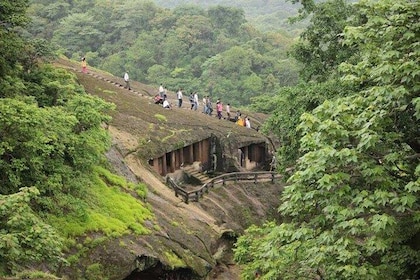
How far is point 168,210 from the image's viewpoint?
19.9 metres

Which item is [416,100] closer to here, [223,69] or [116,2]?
[223,69]

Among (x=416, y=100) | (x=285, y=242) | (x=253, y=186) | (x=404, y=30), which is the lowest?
(x=253, y=186)

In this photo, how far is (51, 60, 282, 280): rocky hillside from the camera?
14.8 m

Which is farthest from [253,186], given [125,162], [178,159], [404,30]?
[404,30]

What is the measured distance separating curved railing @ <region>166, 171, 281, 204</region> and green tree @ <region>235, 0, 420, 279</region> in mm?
12365

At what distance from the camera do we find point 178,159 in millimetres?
27516

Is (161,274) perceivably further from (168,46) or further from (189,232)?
(168,46)

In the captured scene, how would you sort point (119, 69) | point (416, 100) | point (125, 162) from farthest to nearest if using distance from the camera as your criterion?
point (119, 69), point (125, 162), point (416, 100)

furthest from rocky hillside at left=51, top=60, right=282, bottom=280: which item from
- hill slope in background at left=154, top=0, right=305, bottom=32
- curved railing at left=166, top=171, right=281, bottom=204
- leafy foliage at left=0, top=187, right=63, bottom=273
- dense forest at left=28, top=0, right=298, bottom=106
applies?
hill slope in background at left=154, top=0, right=305, bottom=32

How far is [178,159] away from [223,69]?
31193mm

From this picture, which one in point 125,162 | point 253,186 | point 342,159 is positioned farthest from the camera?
point 253,186

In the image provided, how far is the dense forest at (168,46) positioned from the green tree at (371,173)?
44.7 metres

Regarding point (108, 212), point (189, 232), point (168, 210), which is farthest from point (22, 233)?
point (168, 210)

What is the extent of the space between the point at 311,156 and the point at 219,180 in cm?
1620
